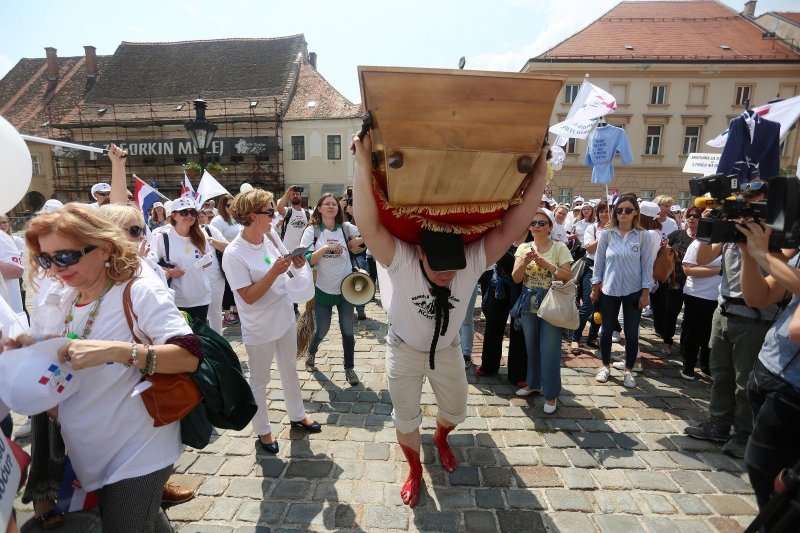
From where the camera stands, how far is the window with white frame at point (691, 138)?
28172 millimetres

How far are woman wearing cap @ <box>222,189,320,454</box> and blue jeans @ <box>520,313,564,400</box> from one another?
7.87ft

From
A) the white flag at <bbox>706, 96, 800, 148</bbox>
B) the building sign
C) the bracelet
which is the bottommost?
the bracelet

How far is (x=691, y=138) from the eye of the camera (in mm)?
28250

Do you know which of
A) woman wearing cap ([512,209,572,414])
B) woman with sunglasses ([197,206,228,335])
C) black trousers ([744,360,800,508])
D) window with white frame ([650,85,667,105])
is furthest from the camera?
window with white frame ([650,85,667,105])

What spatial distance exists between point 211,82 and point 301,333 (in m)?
32.5

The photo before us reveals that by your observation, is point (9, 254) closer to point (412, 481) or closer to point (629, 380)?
point (412, 481)

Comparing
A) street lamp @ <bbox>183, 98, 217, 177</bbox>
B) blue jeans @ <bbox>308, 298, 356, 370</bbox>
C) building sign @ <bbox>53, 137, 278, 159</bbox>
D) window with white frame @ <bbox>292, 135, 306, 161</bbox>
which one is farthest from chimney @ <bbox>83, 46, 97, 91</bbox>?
blue jeans @ <bbox>308, 298, 356, 370</bbox>

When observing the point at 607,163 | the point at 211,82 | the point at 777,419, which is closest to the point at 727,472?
the point at 777,419

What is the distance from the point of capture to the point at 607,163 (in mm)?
8211

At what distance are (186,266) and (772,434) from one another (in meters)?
4.80

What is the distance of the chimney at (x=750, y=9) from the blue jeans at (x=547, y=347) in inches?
1749

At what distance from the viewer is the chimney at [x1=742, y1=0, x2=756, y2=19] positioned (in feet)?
110

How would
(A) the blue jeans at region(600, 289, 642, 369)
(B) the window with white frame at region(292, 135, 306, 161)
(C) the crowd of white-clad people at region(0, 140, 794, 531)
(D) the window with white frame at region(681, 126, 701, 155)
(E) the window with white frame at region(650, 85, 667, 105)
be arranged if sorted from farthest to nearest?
(B) the window with white frame at region(292, 135, 306, 161)
(D) the window with white frame at region(681, 126, 701, 155)
(E) the window with white frame at region(650, 85, 667, 105)
(A) the blue jeans at region(600, 289, 642, 369)
(C) the crowd of white-clad people at region(0, 140, 794, 531)

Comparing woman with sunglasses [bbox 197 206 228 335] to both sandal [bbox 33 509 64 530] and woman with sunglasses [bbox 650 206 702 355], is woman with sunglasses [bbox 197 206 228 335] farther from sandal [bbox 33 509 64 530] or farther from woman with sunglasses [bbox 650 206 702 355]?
woman with sunglasses [bbox 650 206 702 355]
